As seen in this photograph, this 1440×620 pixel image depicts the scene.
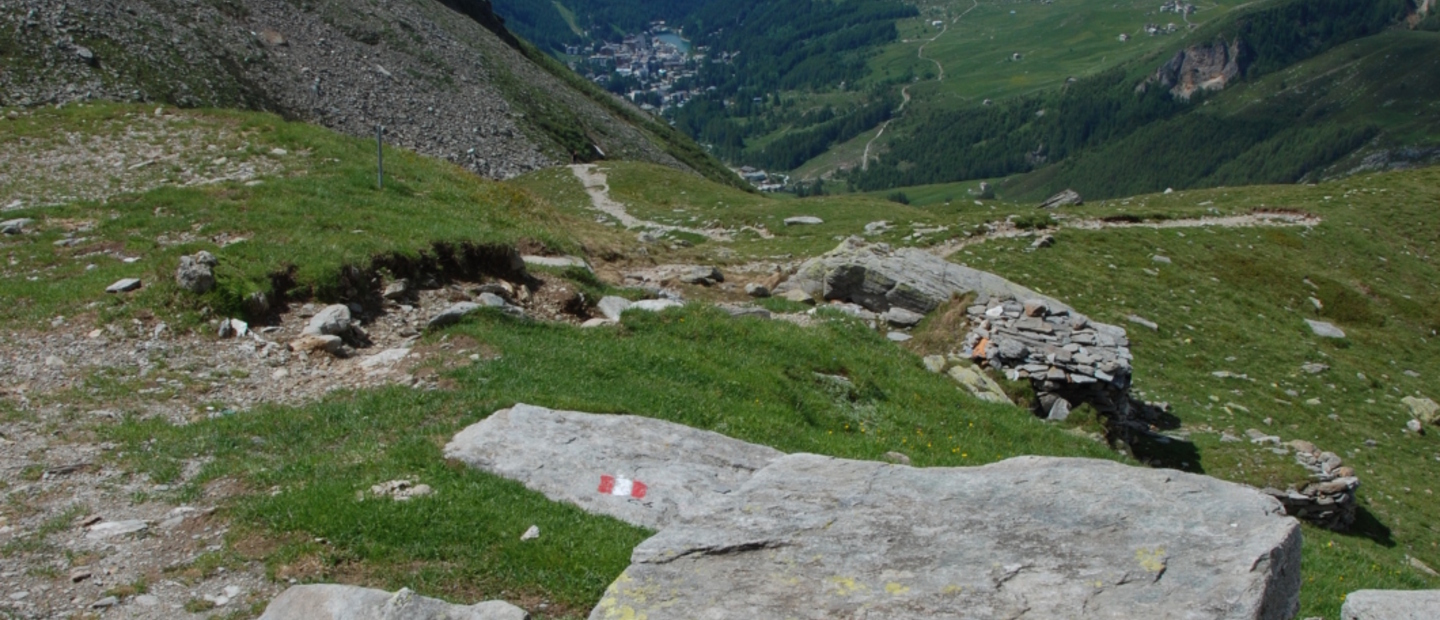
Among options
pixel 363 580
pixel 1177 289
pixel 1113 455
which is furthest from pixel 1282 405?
pixel 363 580

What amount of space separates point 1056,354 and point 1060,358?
21 cm

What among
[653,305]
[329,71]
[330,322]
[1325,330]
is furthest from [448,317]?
[329,71]

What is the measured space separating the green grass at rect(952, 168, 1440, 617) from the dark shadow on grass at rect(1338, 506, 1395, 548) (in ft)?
0.15

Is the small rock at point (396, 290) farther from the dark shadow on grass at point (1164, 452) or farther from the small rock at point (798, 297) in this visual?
the dark shadow on grass at point (1164, 452)

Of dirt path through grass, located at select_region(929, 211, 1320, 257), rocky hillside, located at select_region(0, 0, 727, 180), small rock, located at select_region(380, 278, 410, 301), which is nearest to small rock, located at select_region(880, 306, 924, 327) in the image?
dirt path through grass, located at select_region(929, 211, 1320, 257)

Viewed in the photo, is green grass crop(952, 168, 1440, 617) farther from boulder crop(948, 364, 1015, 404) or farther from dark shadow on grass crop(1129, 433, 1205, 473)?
Result: boulder crop(948, 364, 1015, 404)

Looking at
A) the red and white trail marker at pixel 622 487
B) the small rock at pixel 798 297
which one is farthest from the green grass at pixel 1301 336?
the small rock at pixel 798 297

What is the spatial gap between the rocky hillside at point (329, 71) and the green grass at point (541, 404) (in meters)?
42.2

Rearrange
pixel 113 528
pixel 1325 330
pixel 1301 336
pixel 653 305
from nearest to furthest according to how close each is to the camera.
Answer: pixel 113 528 < pixel 653 305 < pixel 1301 336 < pixel 1325 330

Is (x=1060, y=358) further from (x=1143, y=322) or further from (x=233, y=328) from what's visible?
(x=233, y=328)

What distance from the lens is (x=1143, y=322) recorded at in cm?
3503

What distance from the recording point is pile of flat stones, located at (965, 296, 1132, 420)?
2553 cm

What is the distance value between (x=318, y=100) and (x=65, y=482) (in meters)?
62.4

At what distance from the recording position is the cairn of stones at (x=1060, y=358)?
25531 mm
